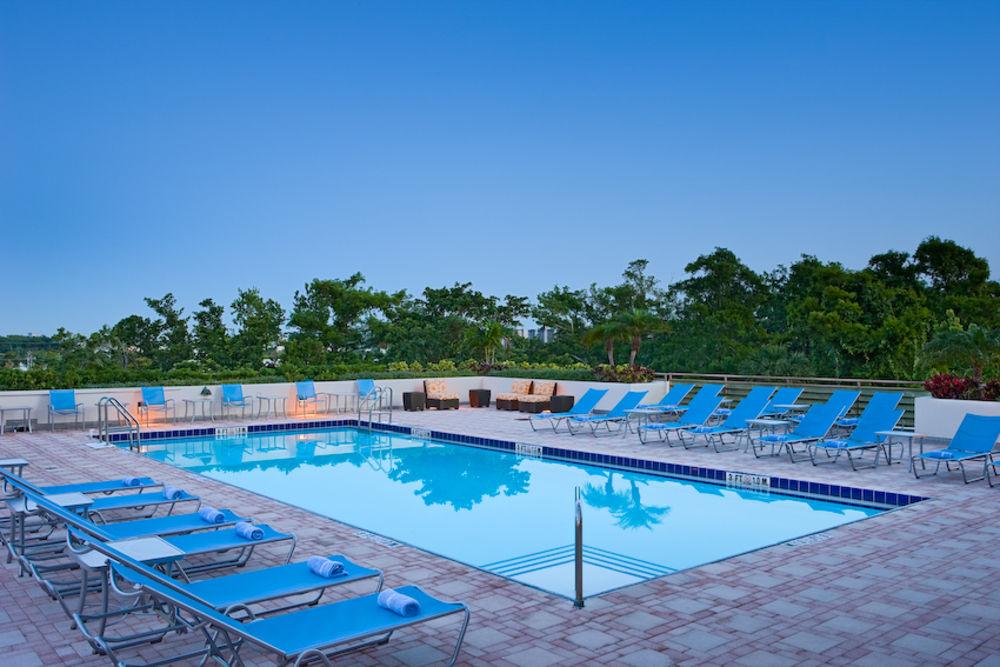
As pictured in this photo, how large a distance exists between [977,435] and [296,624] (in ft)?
25.9

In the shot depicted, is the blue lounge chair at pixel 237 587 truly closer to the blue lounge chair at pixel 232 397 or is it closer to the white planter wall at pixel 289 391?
the white planter wall at pixel 289 391

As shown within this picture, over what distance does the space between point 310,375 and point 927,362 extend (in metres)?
11.5

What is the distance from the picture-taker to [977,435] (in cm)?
852

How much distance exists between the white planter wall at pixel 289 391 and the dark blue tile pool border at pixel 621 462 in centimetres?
155

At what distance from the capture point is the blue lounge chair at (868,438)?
359 inches

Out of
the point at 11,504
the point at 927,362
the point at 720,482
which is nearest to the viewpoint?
the point at 11,504

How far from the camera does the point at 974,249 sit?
913 inches

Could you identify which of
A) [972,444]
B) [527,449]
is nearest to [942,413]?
[972,444]

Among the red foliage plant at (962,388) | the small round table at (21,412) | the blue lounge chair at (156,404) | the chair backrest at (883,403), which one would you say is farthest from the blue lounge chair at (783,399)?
the small round table at (21,412)

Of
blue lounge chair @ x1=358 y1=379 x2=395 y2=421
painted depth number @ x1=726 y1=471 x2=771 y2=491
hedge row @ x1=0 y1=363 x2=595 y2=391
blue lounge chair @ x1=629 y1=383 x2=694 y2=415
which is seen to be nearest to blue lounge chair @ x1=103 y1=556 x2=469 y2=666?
painted depth number @ x1=726 y1=471 x2=771 y2=491

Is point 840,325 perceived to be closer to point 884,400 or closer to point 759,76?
point 759,76

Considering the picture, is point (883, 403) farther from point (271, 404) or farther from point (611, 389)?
point (271, 404)

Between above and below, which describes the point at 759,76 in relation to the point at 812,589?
above

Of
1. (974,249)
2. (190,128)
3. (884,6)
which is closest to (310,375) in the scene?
(190,128)
